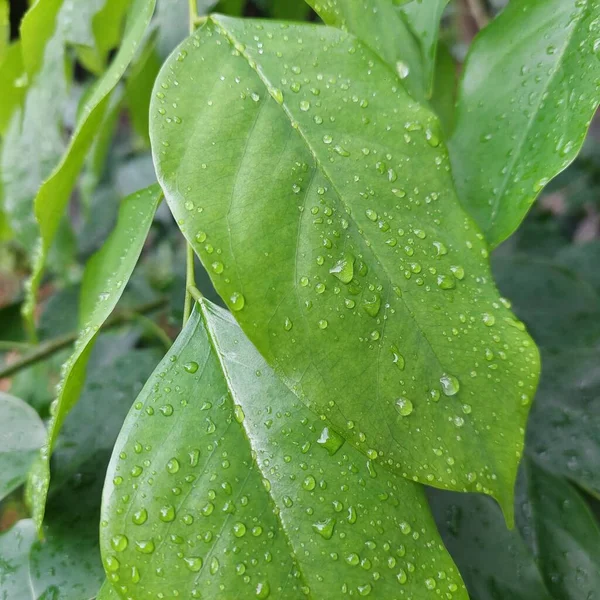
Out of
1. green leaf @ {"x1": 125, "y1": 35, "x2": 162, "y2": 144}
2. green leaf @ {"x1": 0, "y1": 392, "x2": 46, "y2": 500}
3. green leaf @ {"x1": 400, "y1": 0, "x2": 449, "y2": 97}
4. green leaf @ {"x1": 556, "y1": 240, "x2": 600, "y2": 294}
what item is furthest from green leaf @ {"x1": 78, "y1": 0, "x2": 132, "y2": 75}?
green leaf @ {"x1": 556, "y1": 240, "x2": 600, "y2": 294}

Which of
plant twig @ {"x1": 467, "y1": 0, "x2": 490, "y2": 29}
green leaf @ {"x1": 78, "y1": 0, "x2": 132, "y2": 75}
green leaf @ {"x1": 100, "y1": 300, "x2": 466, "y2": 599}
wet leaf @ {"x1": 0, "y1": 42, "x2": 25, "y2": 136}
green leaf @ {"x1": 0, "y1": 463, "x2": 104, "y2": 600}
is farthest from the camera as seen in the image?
plant twig @ {"x1": 467, "y1": 0, "x2": 490, "y2": 29}

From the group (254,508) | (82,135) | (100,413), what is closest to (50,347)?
(100,413)

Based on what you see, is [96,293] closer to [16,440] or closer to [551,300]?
[16,440]

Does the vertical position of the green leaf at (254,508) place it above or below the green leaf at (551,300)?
above

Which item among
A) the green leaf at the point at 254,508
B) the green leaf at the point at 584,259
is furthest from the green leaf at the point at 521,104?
the green leaf at the point at 584,259

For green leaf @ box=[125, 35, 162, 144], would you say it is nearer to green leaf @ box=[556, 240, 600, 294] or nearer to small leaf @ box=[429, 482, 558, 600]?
small leaf @ box=[429, 482, 558, 600]

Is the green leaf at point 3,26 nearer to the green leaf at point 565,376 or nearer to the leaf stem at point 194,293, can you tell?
the leaf stem at point 194,293

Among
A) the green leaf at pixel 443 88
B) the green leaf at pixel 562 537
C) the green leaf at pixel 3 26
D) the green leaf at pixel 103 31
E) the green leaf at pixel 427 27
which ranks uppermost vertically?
the green leaf at pixel 3 26
